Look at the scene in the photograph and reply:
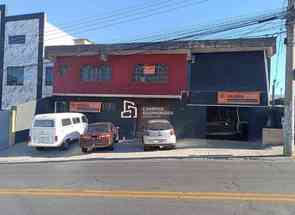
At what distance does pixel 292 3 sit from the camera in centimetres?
2003

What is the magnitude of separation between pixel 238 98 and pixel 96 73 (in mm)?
10328

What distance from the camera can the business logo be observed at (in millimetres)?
29120

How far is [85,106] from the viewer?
30578 millimetres

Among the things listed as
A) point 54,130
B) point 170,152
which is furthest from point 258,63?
point 54,130

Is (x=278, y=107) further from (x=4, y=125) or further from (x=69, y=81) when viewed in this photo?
(x=4, y=125)

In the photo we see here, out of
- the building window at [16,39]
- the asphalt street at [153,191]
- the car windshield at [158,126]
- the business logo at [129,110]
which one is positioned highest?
the building window at [16,39]

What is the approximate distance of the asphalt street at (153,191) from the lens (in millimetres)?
8492

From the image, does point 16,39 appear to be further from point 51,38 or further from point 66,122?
point 66,122


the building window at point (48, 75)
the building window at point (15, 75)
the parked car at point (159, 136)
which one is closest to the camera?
the parked car at point (159, 136)

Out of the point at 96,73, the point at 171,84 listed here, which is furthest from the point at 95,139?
the point at 96,73

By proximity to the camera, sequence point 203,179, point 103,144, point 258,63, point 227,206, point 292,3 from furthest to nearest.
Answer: point 258,63
point 103,144
point 292,3
point 203,179
point 227,206

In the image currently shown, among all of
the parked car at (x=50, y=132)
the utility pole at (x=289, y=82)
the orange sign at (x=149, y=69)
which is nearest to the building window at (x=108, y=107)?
the orange sign at (x=149, y=69)

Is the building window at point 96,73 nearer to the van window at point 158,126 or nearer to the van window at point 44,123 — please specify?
the van window at point 44,123

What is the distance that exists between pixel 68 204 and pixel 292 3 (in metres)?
15.5
